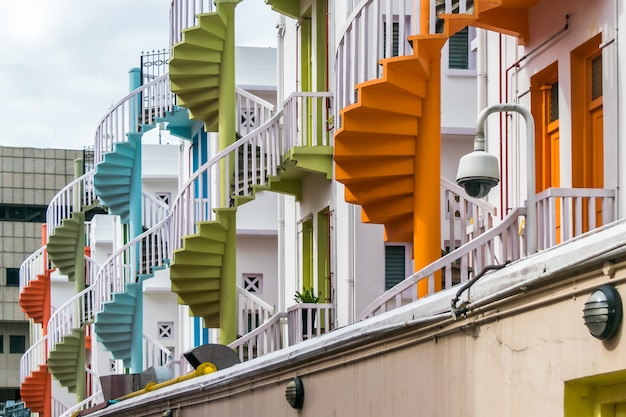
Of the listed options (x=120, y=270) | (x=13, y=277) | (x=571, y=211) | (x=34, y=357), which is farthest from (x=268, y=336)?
(x=13, y=277)

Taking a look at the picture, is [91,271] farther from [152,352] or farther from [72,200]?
[152,352]

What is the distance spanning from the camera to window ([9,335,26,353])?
236ft

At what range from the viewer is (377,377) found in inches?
380

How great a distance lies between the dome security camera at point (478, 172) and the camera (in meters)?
9.07

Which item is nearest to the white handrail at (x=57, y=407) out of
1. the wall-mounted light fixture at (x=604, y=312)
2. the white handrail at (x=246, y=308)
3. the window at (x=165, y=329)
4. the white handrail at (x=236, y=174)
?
the window at (x=165, y=329)

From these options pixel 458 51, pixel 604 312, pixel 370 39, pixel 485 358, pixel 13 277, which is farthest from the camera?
pixel 13 277

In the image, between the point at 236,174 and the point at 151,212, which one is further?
the point at 151,212

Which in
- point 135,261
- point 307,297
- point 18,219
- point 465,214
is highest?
point 18,219

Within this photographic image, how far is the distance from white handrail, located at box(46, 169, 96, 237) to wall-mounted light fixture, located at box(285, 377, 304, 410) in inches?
985

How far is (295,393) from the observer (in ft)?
37.3

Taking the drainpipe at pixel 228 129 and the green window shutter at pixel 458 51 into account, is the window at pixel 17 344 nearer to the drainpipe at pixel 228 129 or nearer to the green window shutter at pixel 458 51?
the drainpipe at pixel 228 129

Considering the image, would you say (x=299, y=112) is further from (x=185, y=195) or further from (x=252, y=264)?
(x=252, y=264)

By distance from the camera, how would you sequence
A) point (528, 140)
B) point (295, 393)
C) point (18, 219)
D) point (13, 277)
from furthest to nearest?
point (18, 219) < point (13, 277) < point (295, 393) < point (528, 140)

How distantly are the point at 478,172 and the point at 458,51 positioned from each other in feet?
35.9
